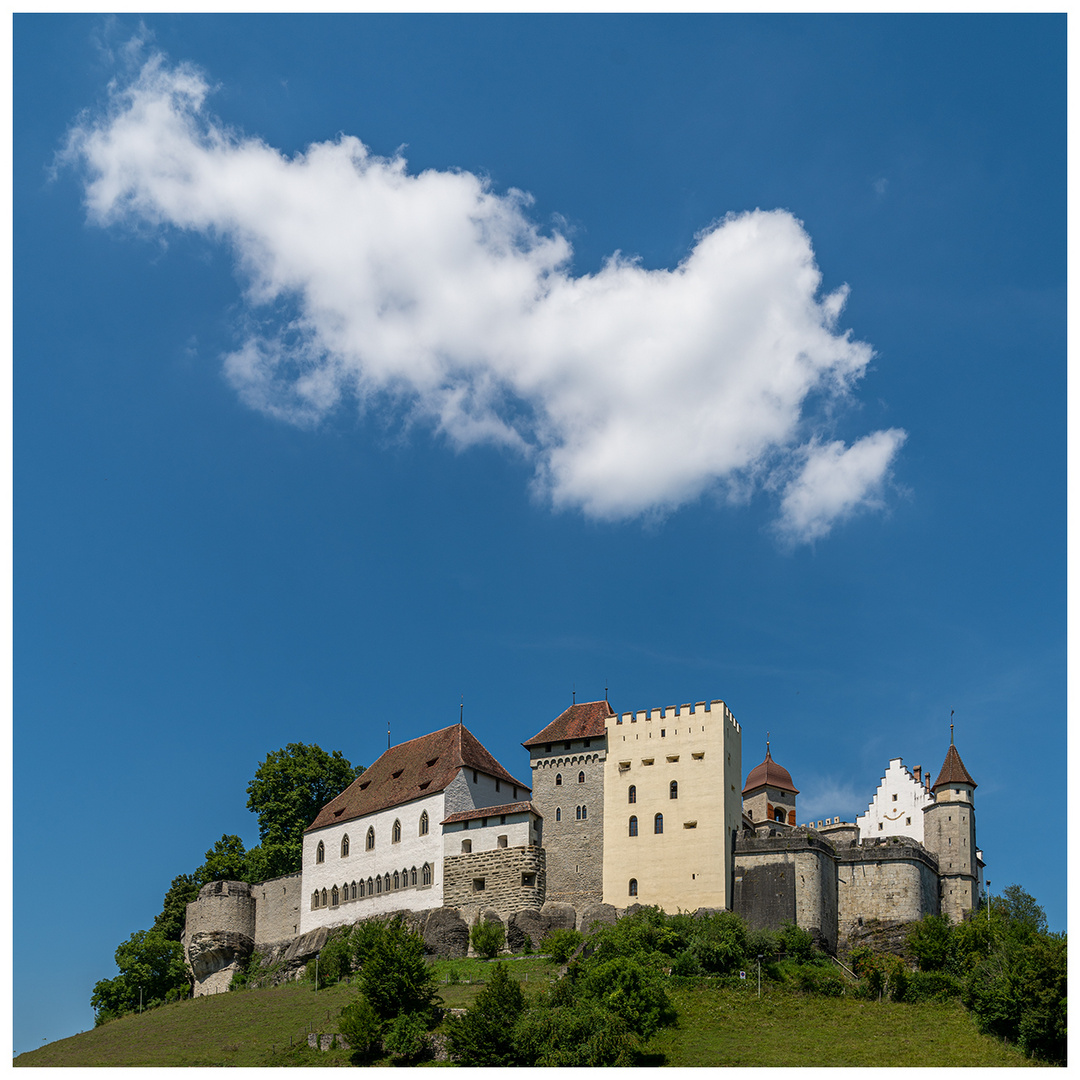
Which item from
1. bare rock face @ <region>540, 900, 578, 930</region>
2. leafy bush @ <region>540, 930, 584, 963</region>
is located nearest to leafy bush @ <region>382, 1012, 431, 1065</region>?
leafy bush @ <region>540, 930, 584, 963</region>

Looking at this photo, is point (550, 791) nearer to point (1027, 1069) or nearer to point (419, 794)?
point (419, 794)

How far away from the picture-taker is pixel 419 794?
7738cm

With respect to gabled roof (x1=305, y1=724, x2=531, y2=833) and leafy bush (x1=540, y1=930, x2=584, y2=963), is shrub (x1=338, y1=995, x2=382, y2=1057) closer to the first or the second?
leafy bush (x1=540, y1=930, x2=584, y2=963)

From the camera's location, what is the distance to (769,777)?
8556cm

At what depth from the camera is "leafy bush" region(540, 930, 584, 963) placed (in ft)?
211

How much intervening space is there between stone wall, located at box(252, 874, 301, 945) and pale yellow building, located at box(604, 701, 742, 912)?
22.4 metres

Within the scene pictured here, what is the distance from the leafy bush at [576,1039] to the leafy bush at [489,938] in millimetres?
15996

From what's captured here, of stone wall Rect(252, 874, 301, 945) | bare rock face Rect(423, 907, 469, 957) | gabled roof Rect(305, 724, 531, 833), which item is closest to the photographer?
bare rock face Rect(423, 907, 469, 957)

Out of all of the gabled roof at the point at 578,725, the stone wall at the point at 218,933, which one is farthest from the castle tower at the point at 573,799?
the stone wall at the point at 218,933

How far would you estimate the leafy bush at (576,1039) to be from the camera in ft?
160

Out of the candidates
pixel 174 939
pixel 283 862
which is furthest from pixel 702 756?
pixel 174 939

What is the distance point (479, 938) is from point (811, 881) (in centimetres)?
1791

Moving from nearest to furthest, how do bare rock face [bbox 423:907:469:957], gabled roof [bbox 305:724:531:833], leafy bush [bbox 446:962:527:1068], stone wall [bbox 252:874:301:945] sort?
leafy bush [bbox 446:962:527:1068] → bare rock face [bbox 423:907:469:957] → gabled roof [bbox 305:724:531:833] → stone wall [bbox 252:874:301:945]

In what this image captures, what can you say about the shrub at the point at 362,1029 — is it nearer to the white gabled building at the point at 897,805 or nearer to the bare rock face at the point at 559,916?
the bare rock face at the point at 559,916
